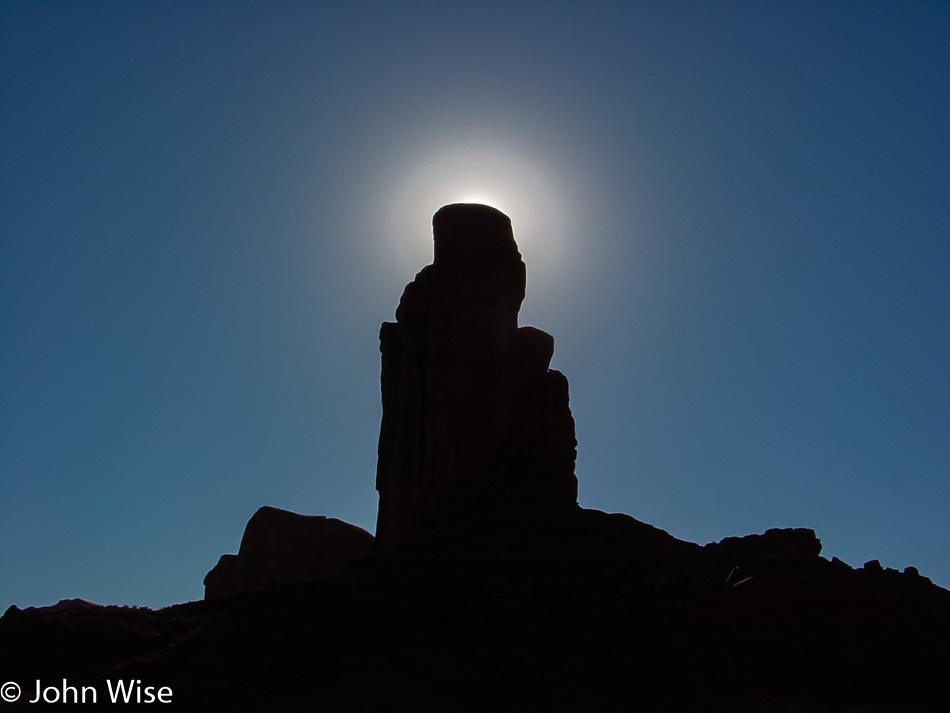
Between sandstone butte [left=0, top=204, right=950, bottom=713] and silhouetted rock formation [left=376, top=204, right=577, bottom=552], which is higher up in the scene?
silhouetted rock formation [left=376, top=204, right=577, bottom=552]

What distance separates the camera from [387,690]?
2166 centimetres

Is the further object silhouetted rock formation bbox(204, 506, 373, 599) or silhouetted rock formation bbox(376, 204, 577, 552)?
silhouetted rock formation bbox(204, 506, 373, 599)

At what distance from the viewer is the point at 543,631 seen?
87.0 ft

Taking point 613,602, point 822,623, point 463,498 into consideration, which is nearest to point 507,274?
point 463,498

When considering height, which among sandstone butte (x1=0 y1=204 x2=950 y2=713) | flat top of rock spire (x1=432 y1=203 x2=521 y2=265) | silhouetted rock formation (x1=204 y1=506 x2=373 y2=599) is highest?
flat top of rock spire (x1=432 y1=203 x2=521 y2=265)

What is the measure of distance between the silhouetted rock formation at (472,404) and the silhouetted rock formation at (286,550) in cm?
1261

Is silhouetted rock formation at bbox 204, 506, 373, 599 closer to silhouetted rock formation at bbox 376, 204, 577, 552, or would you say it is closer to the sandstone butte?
silhouetted rock formation at bbox 376, 204, 577, 552

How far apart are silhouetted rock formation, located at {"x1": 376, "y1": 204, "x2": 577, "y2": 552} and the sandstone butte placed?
0.60 m

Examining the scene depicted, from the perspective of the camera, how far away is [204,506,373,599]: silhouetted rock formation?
205 ft

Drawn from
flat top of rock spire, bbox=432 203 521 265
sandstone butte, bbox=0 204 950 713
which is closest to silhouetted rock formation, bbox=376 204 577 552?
flat top of rock spire, bbox=432 203 521 265

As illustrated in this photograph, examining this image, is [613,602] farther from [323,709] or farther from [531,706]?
[323,709]

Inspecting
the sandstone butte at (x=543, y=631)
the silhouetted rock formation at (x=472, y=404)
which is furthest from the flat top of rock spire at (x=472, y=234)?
the sandstone butte at (x=543, y=631)

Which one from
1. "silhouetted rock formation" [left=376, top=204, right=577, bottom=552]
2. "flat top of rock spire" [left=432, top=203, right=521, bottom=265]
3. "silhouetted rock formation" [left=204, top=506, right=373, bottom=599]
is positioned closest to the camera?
"silhouetted rock formation" [left=376, top=204, right=577, bottom=552]

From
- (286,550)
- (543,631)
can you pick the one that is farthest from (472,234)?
(286,550)
